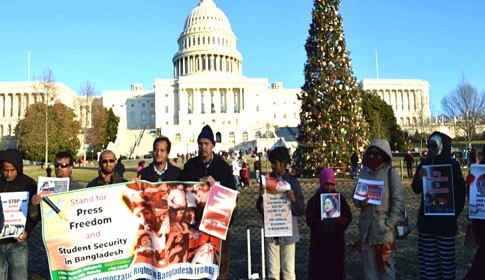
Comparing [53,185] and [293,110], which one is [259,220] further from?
[293,110]

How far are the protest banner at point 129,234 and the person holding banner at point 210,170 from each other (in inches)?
6.5

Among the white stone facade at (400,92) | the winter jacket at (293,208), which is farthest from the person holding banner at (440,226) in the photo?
the white stone facade at (400,92)

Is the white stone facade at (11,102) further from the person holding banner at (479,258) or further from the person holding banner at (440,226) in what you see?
the person holding banner at (479,258)

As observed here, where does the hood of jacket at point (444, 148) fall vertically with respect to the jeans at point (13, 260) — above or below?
above

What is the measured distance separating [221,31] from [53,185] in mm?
105753

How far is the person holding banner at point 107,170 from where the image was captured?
580 centimetres

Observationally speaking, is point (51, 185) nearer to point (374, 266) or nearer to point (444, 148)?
point (374, 266)

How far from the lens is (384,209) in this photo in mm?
5766

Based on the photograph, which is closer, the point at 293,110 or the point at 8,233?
the point at 8,233

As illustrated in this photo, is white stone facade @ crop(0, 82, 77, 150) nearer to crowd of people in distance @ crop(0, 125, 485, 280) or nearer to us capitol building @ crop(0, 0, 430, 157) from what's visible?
us capitol building @ crop(0, 0, 430, 157)

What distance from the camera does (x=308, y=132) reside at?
20.3 m

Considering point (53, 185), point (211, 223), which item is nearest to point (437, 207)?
point (211, 223)

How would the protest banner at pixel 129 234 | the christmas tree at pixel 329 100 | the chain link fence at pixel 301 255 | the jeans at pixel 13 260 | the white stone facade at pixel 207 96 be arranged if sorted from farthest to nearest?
the white stone facade at pixel 207 96 < the christmas tree at pixel 329 100 < the chain link fence at pixel 301 255 < the jeans at pixel 13 260 < the protest banner at pixel 129 234

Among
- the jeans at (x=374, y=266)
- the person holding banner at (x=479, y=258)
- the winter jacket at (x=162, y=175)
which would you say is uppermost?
the winter jacket at (x=162, y=175)
